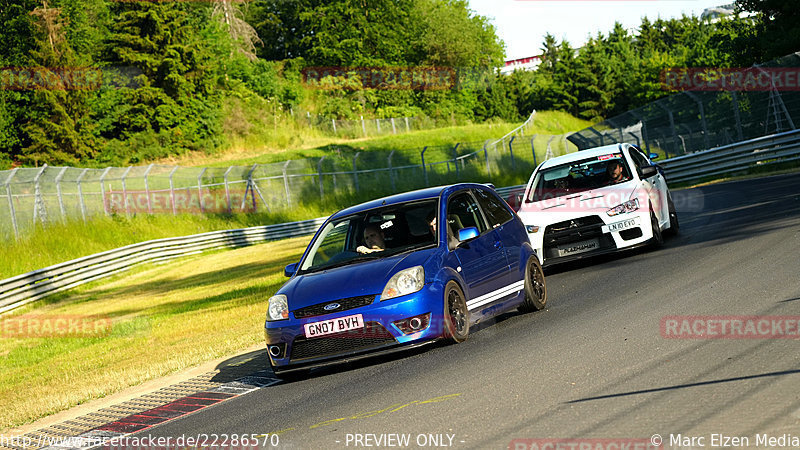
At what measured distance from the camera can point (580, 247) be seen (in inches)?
503

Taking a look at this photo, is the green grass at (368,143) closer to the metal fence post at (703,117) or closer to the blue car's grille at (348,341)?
the metal fence post at (703,117)

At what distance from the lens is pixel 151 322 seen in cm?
1738

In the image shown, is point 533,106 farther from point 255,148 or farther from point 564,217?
point 564,217

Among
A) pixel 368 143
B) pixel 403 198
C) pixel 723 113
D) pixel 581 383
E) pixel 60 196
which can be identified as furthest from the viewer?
pixel 368 143

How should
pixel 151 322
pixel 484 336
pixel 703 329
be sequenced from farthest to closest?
pixel 151 322 → pixel 484 336 → pixel 703 329

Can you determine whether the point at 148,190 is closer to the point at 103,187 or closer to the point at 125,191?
the point at 125,191

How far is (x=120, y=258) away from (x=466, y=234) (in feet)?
76.1

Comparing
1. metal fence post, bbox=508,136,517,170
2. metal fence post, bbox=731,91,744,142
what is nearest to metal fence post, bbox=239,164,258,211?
metal fence post, bbox=508,136,517,170

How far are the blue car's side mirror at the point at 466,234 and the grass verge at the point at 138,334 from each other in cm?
357

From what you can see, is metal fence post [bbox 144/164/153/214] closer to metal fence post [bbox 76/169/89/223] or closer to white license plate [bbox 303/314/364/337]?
metal fence post [bbox 76/169/89/223]

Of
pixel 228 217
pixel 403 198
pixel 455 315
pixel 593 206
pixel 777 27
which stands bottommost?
pixel 455 315

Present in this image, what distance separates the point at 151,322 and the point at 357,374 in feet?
33.9

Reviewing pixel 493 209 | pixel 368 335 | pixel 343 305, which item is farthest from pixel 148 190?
pixel 368 335

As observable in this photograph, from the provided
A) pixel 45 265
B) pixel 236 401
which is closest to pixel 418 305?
pixel 236 401
